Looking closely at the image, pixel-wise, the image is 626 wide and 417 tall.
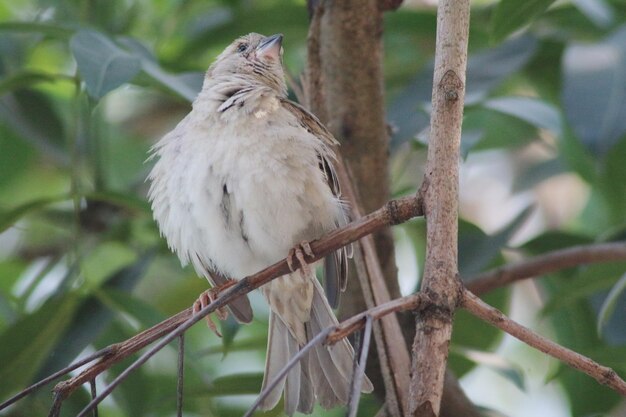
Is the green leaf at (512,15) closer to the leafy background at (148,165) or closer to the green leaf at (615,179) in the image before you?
the leafy background at (148,165)

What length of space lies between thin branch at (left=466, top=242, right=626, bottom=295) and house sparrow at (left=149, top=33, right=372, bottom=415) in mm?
532

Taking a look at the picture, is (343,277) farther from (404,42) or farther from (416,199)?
(404,42)

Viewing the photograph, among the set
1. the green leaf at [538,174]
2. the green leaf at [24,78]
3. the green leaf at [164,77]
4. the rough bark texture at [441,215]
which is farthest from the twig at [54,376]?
the green leaf at [538,174]

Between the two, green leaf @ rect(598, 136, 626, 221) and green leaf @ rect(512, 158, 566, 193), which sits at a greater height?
green leaf @ rect(512, 158, 566, 193)

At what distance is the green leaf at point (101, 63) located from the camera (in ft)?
9.11

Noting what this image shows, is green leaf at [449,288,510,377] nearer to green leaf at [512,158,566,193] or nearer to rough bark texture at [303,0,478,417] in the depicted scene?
rough bark texture at [303,0,478,417]

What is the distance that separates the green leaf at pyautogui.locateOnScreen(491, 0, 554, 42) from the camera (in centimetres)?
304

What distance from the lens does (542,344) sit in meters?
1.90

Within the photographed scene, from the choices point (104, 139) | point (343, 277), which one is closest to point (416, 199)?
point (343, 277)

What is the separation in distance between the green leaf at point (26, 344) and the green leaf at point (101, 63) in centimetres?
89

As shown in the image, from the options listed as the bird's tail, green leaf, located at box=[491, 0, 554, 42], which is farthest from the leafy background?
the bird's tail

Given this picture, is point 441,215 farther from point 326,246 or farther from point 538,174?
point 538,174

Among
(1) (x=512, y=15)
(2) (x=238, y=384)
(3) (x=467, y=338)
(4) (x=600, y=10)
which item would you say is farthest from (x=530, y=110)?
(2) (x=238, y=384)

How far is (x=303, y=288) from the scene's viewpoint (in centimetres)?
325
